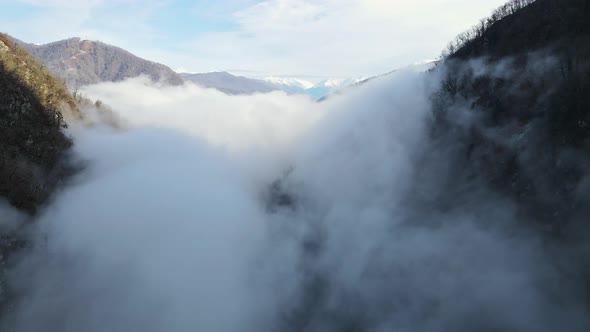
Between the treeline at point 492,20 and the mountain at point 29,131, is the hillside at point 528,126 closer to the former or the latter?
the treeline at point 492,20

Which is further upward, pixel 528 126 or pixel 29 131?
pixel 29 131

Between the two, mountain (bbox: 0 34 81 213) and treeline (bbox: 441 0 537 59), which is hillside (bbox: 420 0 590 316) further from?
mountain (bbox: 0 34 81 213)

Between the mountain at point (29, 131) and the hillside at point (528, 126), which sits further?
the mountain at point (29, 131)

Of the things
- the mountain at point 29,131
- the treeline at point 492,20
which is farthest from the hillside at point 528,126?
the mountain at point 29,131

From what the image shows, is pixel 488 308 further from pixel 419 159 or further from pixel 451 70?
pixel 451 70

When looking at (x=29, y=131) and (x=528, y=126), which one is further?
(x=29, y=131)

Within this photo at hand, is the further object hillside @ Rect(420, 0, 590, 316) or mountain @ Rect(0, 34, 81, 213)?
mountain @ Rect(0, 34, 81, 213)

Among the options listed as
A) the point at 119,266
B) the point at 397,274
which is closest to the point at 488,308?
the point at 397,274

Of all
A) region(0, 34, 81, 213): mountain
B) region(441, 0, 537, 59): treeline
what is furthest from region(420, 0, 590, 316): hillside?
region(0, 34, 81, 213): mountain
